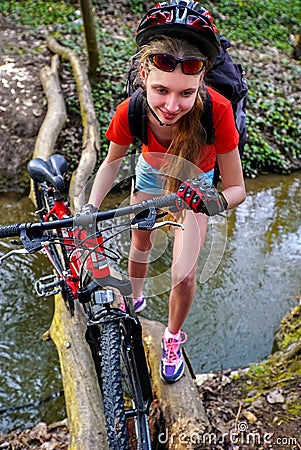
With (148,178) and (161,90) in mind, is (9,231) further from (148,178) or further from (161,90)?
(148,178)

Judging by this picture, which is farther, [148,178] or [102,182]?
[148,178]

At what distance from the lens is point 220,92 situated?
100 inches

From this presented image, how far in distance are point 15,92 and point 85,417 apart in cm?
575

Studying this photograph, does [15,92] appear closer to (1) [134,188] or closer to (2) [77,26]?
(2) [77,26]

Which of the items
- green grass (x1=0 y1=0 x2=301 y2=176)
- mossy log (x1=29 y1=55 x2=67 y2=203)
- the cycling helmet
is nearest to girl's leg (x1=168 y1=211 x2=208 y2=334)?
the cycling helmet

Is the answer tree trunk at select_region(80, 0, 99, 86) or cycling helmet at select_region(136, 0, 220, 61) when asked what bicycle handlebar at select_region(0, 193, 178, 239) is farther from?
tree trunk at select_region(80, 0, 99, 86)

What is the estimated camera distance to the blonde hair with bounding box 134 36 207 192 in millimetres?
2082

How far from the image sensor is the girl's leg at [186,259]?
2.31 m

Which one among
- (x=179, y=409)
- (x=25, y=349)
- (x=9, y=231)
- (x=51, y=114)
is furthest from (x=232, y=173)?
(x=51, y=114)

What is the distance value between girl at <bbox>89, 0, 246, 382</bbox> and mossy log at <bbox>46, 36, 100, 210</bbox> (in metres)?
1.44

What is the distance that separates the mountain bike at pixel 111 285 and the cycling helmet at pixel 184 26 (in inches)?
29.3

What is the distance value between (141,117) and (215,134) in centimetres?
41

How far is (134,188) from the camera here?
9.52 ft

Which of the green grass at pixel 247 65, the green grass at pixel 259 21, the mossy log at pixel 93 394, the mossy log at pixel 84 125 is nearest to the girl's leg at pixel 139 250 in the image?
the mossy log at pixel 93 394
